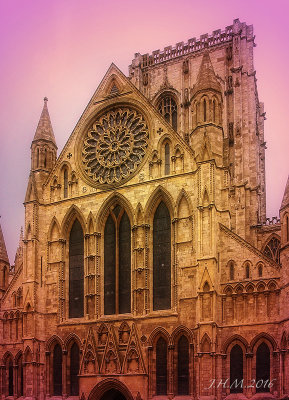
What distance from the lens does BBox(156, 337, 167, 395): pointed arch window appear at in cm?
3083

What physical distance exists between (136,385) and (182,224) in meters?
7.88

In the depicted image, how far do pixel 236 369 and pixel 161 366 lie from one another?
367 centimetres

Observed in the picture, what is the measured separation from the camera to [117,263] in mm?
33719

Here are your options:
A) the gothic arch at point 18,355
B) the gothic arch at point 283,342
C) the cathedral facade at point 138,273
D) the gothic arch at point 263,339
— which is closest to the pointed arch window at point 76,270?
the cathedral facade at point 138,273

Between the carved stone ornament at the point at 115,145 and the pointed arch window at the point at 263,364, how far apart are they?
37.0 ft

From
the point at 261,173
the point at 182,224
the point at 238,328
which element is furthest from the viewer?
the point at 261,173

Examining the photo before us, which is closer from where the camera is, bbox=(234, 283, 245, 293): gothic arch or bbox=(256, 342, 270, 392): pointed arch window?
bbox=(256, 342, 270, 392): pointed arch window

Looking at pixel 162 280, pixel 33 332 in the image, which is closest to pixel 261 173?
pixel 162 280

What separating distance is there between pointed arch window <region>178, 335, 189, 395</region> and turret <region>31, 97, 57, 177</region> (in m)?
12.7

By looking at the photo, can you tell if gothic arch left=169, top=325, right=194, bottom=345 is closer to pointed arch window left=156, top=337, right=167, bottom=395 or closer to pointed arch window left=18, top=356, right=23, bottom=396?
pointed arch window left=156, top=337, right=167, bottom=395

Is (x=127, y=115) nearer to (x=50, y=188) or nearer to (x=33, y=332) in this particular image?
(x=50, y=188)

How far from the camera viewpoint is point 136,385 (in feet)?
101

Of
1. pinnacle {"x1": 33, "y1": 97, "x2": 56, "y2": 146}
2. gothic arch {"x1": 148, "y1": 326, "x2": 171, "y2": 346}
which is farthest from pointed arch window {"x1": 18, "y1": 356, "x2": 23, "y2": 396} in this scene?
pinnacle {"x1": 33, "y1": 97, "x2": 56, "y2": 146}

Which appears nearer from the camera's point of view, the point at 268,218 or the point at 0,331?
the point at 0,331
